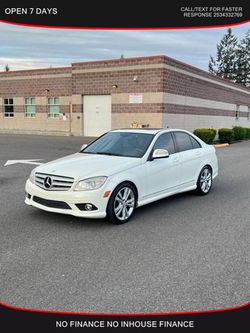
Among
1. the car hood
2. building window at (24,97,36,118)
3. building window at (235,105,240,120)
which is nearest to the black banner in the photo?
the car hood

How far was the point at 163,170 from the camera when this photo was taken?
6500 mm

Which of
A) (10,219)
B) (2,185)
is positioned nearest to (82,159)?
(10,219)

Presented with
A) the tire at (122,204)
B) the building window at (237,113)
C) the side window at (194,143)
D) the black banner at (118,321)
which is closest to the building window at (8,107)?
the building window at (237,113)

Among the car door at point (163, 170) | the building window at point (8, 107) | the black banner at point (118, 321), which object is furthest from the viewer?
the building window at point (8, 107)

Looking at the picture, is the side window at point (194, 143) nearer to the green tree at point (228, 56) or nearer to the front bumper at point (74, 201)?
the front bumper at point (74, 201)

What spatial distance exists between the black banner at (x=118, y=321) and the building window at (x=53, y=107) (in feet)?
75.0

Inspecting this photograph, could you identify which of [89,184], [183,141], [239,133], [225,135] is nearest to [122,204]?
[89,184]

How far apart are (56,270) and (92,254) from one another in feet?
1.90

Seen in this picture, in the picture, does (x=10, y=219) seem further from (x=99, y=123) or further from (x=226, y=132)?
(x=226, y=132)

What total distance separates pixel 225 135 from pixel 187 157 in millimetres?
16337

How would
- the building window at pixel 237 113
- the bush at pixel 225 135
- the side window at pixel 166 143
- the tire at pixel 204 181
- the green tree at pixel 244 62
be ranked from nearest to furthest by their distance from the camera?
the side window at pixel 166 143, the tire at pixel 204 181, the bush at pixel 225 135, the building window at pixel 237 113, the green tree at pixel 244 62

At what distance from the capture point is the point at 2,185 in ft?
27.8

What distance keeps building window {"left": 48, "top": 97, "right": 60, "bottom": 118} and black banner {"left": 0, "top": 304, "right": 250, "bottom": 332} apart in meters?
22.9

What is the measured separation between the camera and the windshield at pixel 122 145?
6.44 m
